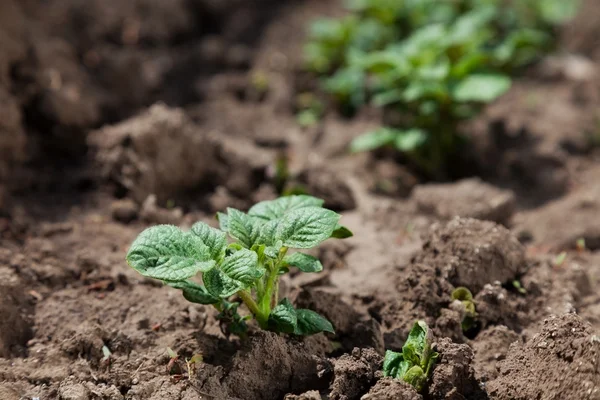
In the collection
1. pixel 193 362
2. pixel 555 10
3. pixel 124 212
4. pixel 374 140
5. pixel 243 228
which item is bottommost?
pixel 193 362

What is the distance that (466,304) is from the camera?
2.58 m

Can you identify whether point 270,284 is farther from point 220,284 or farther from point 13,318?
point 13,318

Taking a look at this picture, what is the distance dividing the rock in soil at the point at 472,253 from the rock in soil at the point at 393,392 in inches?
24.1

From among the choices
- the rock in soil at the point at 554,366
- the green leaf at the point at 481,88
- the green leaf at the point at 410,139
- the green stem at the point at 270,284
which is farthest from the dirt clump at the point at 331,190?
the rock in soil at the point at 554,366

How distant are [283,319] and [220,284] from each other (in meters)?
0.28

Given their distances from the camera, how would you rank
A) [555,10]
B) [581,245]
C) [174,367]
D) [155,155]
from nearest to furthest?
[174,367] → [581,245] → [155,155] → [555,10]

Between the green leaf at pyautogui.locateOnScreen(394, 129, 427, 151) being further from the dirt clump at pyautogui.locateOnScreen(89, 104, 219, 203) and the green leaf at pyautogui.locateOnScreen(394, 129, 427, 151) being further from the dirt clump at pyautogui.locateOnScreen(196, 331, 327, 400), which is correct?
the dirt clump at pyautogui.locateOnScreen(196, 331, 327, 400)

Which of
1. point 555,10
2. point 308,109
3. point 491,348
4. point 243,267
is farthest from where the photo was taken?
point 555,10

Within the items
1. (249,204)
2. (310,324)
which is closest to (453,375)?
(310,324)

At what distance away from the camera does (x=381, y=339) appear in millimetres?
2506

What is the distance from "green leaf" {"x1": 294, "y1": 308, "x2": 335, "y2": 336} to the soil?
9cm

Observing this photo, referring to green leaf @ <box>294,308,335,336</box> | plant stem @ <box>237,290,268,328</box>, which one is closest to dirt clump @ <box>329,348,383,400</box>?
green leaf @ <box>294,308,335,336</box>

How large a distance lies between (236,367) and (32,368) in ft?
2.37

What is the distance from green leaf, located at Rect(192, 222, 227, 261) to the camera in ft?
7.30
